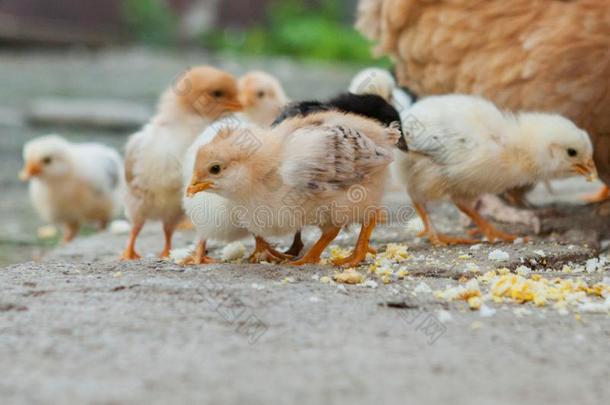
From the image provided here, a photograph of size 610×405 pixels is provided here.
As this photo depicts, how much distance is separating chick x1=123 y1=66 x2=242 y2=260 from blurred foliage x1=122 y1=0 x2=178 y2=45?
35.8 feet

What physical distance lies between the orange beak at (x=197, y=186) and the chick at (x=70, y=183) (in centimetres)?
247

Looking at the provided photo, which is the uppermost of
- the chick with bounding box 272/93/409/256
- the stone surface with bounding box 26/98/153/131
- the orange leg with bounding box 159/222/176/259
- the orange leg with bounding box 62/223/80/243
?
the chick with bounding box 272/93/409/256

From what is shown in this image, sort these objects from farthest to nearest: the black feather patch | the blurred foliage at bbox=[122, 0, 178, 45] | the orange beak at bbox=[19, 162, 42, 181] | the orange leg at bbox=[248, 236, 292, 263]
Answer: the blurred foliage at bbox=[122, 0, 178, 45]
the orange beak at bbox=[19, 162, 42, 181]
the black feather patch
the orange leg at bbox=[248, 236, 292, 263]

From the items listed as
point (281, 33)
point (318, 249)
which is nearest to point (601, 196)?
point (318, 249)

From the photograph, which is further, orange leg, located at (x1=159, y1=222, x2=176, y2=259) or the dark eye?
orange leg, located at (x1=159, y1=222, x2=176, y2=259)

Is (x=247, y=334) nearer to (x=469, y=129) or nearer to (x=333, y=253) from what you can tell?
(x=333, y=253)

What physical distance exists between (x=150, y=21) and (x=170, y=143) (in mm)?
11310

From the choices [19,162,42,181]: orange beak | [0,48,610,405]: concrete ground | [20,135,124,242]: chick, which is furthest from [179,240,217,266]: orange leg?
[19,162,42,181]: orange beak

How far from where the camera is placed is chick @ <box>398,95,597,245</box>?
351cm

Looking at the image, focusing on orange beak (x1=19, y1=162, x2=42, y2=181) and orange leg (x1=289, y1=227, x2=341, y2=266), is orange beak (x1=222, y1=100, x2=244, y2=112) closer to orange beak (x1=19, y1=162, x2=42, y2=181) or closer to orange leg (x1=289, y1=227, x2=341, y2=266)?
Answer: orange leg (x1=289, y1=227, x2=341, y2=266)

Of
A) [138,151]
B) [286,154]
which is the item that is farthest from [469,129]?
[138,151]

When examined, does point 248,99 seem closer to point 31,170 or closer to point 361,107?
point 361,107

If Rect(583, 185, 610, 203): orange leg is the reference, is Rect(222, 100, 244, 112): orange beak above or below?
above

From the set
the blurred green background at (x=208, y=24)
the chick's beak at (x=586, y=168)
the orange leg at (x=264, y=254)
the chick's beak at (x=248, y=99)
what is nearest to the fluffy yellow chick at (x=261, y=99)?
the chick's beak at (x=248, y=99)
